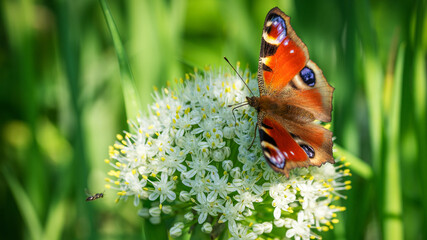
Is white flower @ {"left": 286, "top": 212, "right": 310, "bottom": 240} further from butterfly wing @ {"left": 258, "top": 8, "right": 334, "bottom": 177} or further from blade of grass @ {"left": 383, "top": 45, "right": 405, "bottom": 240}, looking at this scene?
blade of grass @ {"left": 383, "top": 45, "right": 405, "bottom": 240}

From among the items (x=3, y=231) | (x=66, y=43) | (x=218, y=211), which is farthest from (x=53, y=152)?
(x=218, y=211)

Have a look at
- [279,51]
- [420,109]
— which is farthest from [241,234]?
[420,109]

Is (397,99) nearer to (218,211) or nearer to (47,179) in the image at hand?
(218,211)

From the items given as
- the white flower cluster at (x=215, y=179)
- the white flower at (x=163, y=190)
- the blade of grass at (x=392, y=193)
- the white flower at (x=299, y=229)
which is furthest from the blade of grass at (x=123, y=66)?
the blade of grass at (x=392, y=193)

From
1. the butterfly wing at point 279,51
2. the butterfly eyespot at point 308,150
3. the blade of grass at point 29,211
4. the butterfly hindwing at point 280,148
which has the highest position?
the butterfly wing at point 279,51

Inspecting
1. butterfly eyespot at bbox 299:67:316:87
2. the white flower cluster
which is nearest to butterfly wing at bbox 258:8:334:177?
butterfly eyespot at bbox 299:67:316:87

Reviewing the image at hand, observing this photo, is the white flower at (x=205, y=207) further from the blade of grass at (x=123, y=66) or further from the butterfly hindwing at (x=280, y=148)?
the blade of grass at (x=123, y=66)

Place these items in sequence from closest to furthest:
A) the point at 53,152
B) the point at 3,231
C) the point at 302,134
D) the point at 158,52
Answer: the point at 302,134
the point at 158,52
the point at 3,231
the point at 53,152
